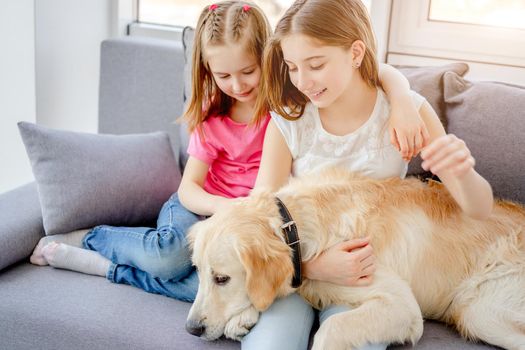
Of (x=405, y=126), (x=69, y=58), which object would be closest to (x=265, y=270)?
(x=405, y=126)

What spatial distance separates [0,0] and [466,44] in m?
2.16

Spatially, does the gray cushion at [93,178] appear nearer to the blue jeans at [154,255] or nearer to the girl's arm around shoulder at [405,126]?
→ the blue jeans at [154,255]

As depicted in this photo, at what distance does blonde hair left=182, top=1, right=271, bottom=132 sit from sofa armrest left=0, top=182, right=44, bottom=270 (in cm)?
65

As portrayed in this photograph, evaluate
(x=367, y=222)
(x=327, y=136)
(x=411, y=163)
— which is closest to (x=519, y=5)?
(x=411, y=163)

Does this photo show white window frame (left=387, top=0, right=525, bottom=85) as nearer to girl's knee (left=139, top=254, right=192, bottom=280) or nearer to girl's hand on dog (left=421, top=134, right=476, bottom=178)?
girl's hand on dog (left=421, top=134, right=476, bottom=178)

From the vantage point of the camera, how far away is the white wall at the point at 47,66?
2957 mm

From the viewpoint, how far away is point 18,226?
2102 millimetres

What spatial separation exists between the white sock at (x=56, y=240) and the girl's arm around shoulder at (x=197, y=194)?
39 centimetres

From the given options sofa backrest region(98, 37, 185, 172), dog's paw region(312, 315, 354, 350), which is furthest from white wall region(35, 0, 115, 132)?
dog's paw region(312, 315, 354, 350)

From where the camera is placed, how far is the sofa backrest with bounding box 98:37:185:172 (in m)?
A: 2.76

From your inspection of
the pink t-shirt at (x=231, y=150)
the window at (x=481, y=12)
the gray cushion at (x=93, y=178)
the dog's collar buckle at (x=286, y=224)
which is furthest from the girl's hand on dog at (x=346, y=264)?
the window at (x=481, y=12)

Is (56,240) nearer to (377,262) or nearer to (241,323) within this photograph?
(241,323)

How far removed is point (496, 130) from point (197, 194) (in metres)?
1.05

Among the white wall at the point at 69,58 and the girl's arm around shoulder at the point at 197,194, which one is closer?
the girl's arm around shoulder at the point at 197,194
